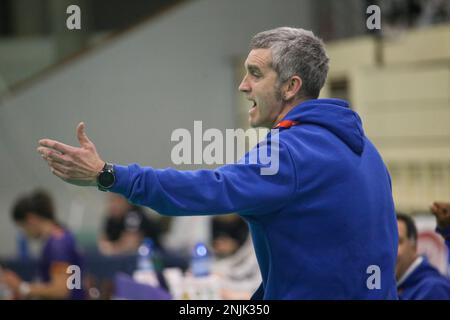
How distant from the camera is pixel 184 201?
194 cm

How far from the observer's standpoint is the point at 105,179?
6.28 feet

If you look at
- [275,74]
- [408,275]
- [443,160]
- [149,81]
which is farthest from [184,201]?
[443,160]

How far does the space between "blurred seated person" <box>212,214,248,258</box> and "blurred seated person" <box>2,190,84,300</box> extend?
1.20 meters

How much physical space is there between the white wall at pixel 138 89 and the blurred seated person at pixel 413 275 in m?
2.79

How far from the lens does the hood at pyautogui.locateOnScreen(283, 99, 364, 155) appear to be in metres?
2.08

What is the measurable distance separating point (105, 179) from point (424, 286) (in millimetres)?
1513

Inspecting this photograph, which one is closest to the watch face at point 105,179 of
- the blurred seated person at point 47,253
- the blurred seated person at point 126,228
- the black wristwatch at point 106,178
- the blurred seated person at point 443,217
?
the black wristwatch at point 106,178

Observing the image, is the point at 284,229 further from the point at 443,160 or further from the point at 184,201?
the point at 443,160

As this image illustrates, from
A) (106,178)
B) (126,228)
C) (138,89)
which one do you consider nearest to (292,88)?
(106,178)

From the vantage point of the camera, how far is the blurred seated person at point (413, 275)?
3.03 m

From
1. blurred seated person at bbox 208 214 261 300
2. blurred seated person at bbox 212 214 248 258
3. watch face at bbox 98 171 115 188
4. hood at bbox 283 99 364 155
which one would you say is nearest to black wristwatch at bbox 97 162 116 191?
watch face at bbox 98 171 115 188

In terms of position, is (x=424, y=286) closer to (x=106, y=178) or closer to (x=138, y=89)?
(x=106, y=178)
